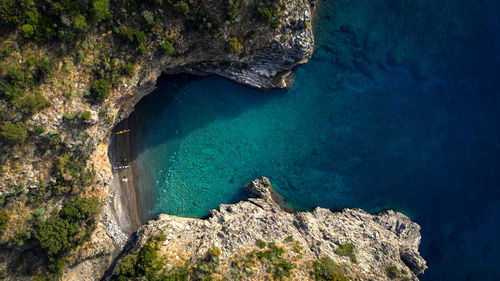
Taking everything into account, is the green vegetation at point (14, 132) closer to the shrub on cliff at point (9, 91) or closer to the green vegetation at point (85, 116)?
the shrub on cliff at point (9, 91)

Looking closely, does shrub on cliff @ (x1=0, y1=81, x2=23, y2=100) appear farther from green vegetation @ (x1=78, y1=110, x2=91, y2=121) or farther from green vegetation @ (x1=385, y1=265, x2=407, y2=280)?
green vegetation @ (x1=385, y1=265, x2=407, y2=280)

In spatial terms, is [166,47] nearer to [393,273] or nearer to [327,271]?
[327,271]

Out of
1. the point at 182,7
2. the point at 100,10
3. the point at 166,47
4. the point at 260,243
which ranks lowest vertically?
the point at 260,243

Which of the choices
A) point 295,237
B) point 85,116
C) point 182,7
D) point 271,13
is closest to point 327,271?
point 295,237

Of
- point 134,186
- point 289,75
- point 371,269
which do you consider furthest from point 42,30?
point 371,269

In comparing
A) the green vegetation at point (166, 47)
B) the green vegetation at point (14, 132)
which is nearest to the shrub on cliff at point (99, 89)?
the green vegetation at point (14, 132)

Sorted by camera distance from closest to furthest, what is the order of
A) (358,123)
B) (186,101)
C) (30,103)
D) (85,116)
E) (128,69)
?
(30,103) → (85,116) → (128,69) → (186,101) → (358,123)

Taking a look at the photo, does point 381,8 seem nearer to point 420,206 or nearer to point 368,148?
point 368,148
